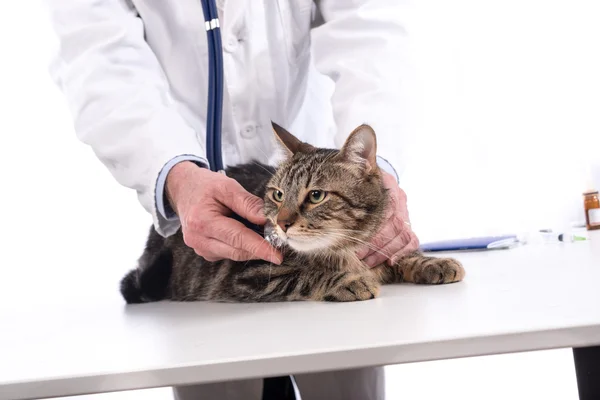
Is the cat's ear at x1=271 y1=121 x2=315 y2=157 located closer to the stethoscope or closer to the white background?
the stethoscope

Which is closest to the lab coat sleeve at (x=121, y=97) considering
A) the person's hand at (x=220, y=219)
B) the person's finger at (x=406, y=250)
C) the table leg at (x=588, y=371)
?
the person's hand at (x=220, y=219)

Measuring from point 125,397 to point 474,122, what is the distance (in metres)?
2.02

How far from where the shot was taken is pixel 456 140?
2.82 meters

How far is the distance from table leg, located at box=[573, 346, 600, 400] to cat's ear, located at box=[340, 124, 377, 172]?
56 centimetres

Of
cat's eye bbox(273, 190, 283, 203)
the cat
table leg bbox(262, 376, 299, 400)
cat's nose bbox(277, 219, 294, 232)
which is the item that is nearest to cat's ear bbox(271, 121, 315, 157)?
the cat

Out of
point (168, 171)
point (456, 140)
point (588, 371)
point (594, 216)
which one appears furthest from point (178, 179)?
point (456, 140)

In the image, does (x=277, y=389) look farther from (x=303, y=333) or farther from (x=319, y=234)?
(x=303, y=333)

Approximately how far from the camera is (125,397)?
2.53m

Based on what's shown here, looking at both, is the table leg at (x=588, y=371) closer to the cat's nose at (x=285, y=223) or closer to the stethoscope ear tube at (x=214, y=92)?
the cat's nose at (x=285, y=223)

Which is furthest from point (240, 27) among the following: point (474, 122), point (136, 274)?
point (474, 122)

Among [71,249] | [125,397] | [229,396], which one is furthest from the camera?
[71,249]

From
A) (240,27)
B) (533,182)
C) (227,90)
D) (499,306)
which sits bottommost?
(533,182)

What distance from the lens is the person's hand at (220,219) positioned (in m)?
1.12

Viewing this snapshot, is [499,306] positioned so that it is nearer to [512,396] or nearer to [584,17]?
[512,396]
